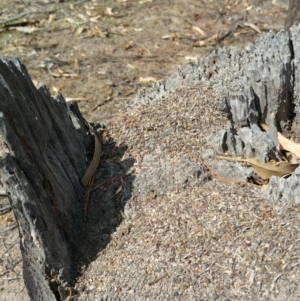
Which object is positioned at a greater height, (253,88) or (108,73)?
(253,88)

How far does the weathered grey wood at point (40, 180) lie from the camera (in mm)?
2131

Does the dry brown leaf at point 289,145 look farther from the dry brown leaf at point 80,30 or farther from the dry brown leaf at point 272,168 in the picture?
the dry brown leaf at point 80,30

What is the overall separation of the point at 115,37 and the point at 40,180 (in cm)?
419

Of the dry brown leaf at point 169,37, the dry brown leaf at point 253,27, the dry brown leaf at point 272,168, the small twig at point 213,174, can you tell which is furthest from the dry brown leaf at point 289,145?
the dry brown leaf at point 253,27

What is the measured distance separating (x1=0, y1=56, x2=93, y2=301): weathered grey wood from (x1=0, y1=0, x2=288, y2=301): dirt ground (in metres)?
2.29

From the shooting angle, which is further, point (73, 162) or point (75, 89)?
point (75, 89)

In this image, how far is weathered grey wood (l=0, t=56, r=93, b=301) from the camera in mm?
2131

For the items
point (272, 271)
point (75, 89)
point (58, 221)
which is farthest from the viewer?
point (75, 89)

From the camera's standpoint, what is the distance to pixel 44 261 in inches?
87.7

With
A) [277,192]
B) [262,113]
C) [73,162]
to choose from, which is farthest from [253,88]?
[73,162]

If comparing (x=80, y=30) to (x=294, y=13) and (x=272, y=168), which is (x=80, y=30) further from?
(x=272, y=168)

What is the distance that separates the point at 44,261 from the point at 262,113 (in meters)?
1.50

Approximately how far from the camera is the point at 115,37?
6.18 m

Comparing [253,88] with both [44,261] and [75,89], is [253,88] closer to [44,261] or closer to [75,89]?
[44,261]
